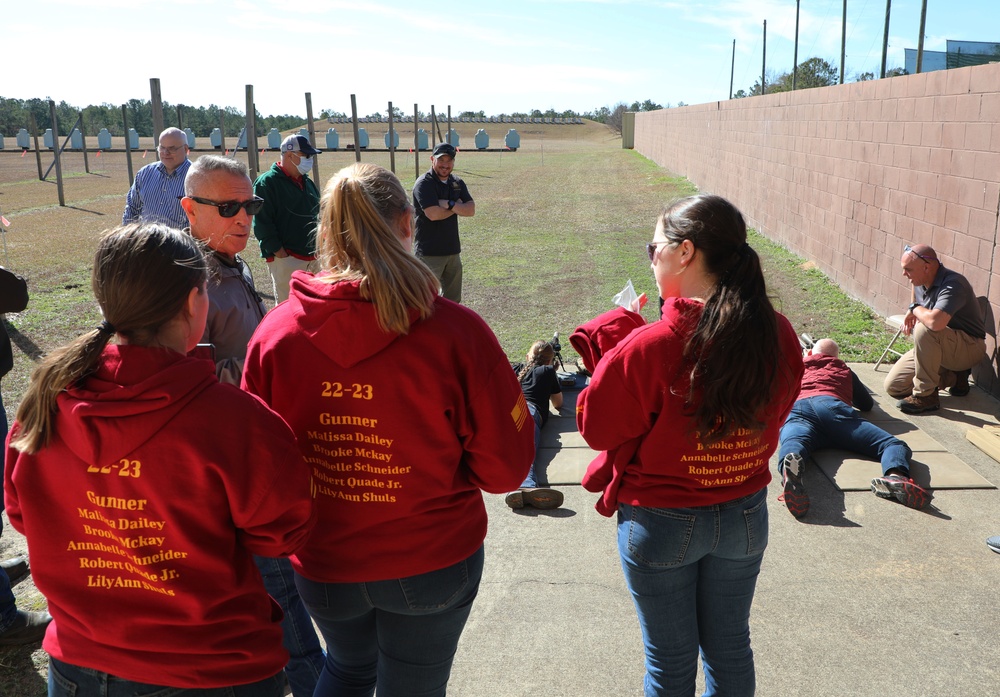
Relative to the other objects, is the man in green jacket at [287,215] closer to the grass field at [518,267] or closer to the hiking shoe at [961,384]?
the grass field at [518,267]

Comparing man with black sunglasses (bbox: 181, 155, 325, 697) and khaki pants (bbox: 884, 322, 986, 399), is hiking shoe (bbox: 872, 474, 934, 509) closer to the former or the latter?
khaki pants (bbox: 884, 322, 986, 399)

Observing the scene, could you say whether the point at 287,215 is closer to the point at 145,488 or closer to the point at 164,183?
the point at 164,183

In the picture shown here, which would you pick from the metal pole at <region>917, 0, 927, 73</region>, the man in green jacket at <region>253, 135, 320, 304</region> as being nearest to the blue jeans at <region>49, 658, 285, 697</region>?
the man in green jacket at <region>253, 135, 320, 304</region>

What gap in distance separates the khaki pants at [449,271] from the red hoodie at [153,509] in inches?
243

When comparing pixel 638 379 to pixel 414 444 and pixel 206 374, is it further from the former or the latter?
pixel 206 374

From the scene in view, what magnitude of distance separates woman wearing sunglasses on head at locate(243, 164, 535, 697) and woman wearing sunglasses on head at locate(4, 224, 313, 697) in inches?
8.4

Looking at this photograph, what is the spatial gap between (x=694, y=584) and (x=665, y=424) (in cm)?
50

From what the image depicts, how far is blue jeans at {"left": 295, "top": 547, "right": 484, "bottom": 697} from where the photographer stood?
6.50 ft

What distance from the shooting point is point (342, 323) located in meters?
1.86

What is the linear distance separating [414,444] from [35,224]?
1772 cm

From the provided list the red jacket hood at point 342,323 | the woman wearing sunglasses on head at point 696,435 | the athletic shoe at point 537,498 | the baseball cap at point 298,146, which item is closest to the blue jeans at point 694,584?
the woman wearing sunglasses on head at point 696,435

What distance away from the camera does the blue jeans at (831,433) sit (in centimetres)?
486

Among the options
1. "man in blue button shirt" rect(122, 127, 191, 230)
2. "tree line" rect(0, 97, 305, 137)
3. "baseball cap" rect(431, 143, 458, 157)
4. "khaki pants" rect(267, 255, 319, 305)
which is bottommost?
"khaki pants" rect(267, 255, 319, 305)

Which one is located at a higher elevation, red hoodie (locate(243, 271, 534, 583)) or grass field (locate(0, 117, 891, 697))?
red hoodie (locate(243, 271, 534, 583))
